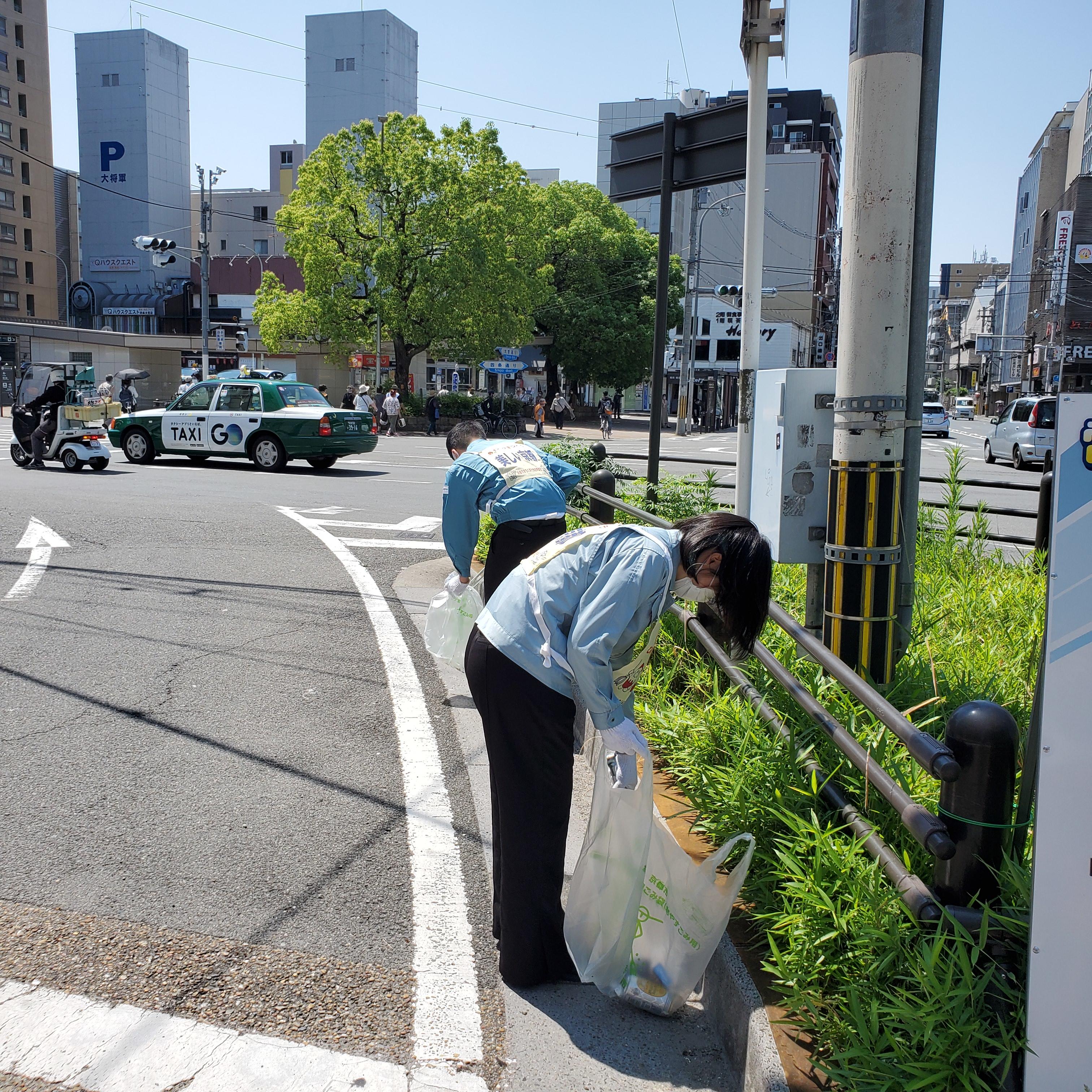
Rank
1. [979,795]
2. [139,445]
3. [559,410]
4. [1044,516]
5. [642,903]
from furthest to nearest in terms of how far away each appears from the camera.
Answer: [559,410]
[139,445]
[1044,516]
[642,903]
[979,795]

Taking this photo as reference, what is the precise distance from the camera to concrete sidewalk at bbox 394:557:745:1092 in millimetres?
2711

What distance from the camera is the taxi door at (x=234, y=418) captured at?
1877cm

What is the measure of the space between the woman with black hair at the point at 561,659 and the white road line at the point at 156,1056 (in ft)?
2.04

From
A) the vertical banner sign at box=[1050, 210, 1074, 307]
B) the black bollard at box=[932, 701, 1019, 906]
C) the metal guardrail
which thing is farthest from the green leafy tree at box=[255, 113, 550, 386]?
the vertical banner sign at box=[1050, 210, 1074, 307]

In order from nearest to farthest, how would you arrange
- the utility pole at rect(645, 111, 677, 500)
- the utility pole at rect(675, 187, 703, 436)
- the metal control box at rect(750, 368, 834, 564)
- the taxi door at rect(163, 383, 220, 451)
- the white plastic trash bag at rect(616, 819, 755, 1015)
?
the white plastic trash bag at rect(616, 819, 755, 1015) → the metal control box at rect(750, 368, 834, 564) → the utility pole at rect(645, 111, 677, 500) → the taxi door at rect(163, 383, 220, 451) → the utility pole at rect(675, 187, 703, 436)

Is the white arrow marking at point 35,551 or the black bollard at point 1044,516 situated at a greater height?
the black bollard at point 1044,516

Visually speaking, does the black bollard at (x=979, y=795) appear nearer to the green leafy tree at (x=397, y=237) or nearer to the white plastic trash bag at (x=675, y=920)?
the white plastic trash bag at (x=675, y=920)

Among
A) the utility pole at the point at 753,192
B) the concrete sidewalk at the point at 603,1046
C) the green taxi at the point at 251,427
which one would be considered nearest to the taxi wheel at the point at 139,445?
the green taxi at the point at 251,427

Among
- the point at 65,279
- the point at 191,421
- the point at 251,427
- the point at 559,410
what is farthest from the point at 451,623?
the point at 65,279

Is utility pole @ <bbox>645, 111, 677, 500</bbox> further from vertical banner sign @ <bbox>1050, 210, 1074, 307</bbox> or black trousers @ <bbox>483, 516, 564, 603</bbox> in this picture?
vertical banner sign @ <bbox>1050, 210, 1074, 307</bbox>

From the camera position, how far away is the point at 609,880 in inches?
115

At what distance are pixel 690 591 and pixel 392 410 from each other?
112ft

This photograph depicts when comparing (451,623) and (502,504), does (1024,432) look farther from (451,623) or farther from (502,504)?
(502,504)

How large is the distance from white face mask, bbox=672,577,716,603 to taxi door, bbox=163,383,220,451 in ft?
58.1
